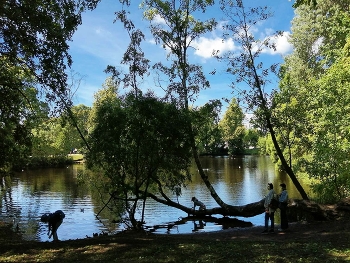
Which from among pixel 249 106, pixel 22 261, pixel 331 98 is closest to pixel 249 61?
pixel 249 106

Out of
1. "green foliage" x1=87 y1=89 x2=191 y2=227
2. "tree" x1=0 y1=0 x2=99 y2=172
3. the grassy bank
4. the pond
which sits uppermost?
"tree" x1=0 y1=0 x2=99 y2=172

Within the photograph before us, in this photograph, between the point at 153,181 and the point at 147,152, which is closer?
the point at 147,152

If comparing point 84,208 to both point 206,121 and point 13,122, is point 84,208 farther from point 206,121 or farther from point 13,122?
point 206,121

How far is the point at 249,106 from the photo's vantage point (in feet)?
57.1

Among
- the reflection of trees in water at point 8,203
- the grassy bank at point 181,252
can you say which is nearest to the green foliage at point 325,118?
the grassy bank at point 181,252

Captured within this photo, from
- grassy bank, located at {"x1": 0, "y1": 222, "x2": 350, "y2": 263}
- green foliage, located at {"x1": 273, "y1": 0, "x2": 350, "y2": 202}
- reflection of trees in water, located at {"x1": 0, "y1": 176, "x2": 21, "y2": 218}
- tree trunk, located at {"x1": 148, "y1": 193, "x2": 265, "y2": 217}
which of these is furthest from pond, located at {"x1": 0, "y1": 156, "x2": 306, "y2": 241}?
grassy bank, located at {"x1": 0, "y1": 222, "x2": 350, "y2": 263}

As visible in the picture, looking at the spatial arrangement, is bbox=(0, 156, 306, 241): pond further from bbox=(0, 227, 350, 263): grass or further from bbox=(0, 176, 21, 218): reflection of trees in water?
bbox=(0, 227, 350, 263): grass

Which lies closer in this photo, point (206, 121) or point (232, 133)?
point (206, 121)

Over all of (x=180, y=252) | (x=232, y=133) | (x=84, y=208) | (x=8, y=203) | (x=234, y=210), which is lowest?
(x=84, y=208)

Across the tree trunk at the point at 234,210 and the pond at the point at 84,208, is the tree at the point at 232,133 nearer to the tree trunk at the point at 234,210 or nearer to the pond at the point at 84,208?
the pond at the point at 84,208

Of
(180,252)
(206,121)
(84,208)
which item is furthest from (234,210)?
(84,208)

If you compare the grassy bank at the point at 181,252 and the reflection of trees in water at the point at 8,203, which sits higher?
the grassy bank at the point at 181,252

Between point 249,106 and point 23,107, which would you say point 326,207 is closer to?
point 249,106

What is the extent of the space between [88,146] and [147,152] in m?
2.60
